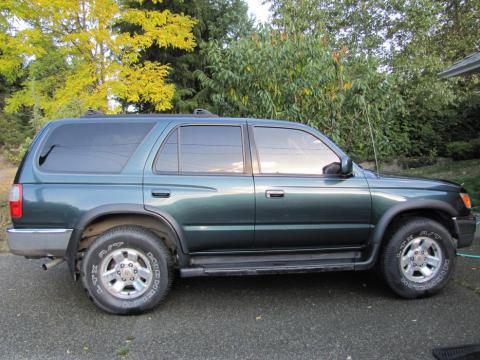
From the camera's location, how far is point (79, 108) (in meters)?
8.37

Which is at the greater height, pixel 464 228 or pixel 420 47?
pixel 420 47

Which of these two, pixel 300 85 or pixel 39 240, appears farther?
pixel 300 85

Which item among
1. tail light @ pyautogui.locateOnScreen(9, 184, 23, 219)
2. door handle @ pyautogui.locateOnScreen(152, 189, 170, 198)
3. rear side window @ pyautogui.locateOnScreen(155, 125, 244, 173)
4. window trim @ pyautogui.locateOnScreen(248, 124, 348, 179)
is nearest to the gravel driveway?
tail light @ pyautogui.locateOnScreen(9, 184, 23, 219)

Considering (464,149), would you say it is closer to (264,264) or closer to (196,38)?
(196,38)

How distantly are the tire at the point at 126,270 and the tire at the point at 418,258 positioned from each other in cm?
217

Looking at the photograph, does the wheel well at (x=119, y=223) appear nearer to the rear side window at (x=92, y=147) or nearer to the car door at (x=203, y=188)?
the car door at (x=203, y=188)

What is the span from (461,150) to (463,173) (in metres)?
2.88

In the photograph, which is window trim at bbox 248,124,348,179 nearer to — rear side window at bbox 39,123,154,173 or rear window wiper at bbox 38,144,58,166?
rear side window at bbox 39,123,154,173

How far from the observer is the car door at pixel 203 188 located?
3623mm

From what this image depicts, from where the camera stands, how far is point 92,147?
12.2 ft

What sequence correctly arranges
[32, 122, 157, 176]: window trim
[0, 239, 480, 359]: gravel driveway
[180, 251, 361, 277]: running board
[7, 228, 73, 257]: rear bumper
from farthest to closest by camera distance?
1. [180, 251, 361, 277]: running board
2. [32, 122, 157, 176]: window trim
3. [7, 228, 73, 257]: rear bumper
4. [0, 239, 480, 359]: gravel driveway

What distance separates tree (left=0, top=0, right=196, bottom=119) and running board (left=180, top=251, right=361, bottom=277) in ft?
18.0

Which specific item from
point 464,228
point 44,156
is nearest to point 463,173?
point 464,228

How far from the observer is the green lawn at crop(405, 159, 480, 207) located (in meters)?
8.25
